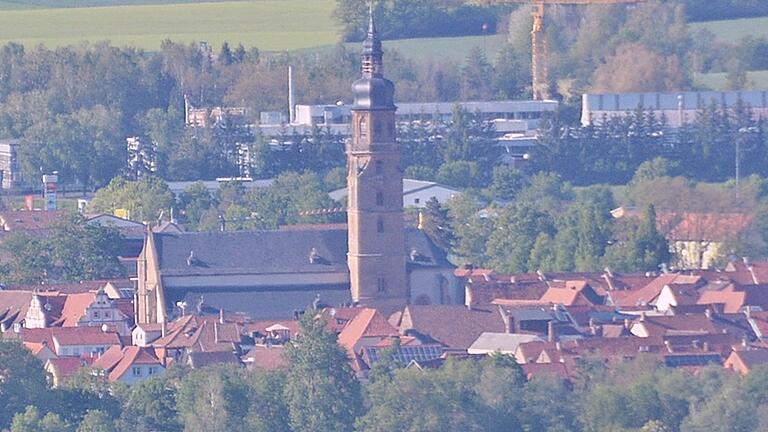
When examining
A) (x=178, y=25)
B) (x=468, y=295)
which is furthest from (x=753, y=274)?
(x=178, y=25)

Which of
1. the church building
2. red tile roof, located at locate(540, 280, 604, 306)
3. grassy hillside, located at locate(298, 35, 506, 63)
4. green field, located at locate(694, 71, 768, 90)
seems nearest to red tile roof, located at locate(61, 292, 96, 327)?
the church building

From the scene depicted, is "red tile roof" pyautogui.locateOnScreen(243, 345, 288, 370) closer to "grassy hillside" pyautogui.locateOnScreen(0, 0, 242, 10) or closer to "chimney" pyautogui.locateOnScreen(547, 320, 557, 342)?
"chimney" pyautogui.locateOnScreen(547, 320, 557, 342)

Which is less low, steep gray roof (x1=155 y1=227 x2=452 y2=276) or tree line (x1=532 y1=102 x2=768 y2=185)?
steep gray roof (x1=155 y1=227 x2=452 y2=276)

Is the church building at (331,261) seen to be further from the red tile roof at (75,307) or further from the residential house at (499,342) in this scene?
the residential house at (499,342)

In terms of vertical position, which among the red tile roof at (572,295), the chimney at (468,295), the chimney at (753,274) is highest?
the chimney at (468,295)

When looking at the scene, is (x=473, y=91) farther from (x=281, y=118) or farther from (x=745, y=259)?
(x=745, y=259)

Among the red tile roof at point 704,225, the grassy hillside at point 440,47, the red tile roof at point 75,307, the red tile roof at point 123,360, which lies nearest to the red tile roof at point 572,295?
the red tile roof at point 75,307

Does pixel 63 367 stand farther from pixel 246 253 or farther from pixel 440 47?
pixel 440 47
